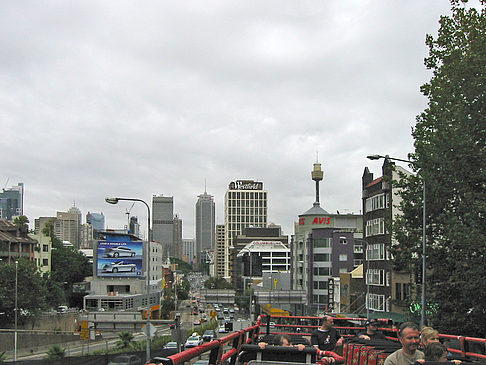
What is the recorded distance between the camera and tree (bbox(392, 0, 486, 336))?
832 inches

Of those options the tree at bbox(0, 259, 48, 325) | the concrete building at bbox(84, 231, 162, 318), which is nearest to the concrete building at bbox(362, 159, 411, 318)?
the tree at bbox(0, 259, 48, 325)

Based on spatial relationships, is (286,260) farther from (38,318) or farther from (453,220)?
(453,220)

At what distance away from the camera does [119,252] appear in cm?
10281

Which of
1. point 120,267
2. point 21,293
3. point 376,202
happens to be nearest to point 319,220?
point 120,267

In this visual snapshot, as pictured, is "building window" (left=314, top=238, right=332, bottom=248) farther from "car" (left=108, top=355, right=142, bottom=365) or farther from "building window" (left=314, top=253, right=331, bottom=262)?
"car" (left=108, top=355, right=142, bottom=365)

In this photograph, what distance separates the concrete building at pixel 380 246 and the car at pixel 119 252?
55382mm

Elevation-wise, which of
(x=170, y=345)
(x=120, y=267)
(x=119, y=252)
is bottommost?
(x=170, y=345)

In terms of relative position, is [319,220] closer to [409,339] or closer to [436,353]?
[436,353]

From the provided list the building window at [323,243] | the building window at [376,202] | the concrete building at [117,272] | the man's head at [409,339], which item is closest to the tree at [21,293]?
the concrete building at [117,272]

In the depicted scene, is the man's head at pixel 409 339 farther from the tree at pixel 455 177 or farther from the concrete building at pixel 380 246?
the concrete building at pixel 380 246

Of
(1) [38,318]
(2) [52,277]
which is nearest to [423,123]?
(1) [38,318]

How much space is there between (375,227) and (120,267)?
194 feet

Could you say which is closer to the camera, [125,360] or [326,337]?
[326,337]

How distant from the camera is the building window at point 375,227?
177 feet
